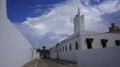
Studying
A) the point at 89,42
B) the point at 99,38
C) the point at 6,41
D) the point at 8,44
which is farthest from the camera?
the point at 99,38

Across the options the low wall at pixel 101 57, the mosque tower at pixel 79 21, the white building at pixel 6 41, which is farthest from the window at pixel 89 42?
the white building at pixel 6 41

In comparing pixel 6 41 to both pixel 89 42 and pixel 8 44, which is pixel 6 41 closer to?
pixel 8 44

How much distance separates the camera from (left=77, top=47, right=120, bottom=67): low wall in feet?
34.7

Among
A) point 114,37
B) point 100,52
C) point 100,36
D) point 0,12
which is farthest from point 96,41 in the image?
point 0,12

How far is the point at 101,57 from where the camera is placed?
12445 mm

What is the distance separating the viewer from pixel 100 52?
12.7m

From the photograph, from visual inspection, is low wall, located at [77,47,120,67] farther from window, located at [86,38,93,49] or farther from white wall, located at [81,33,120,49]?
window, located at [86,38,93,49]

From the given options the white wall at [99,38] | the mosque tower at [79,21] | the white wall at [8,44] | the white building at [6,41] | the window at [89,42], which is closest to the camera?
the white building at [6,41]

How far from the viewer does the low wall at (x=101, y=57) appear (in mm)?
10570

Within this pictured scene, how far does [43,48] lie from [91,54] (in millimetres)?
80594

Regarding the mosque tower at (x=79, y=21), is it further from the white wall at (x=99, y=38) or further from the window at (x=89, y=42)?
the window at (x=89, y=42)

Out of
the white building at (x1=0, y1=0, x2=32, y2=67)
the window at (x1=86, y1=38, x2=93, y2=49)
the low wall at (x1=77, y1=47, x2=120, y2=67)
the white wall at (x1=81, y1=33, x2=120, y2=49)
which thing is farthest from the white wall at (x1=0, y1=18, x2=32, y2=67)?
the window at (x1=86, y1=38, x2=93, y2=49)

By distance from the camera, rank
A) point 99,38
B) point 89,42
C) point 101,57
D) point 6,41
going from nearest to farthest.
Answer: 1. point 6,41
2. point 101,57
3. point 89,42
4. point 99,38

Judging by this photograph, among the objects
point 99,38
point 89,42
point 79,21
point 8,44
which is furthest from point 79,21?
point 8,44
